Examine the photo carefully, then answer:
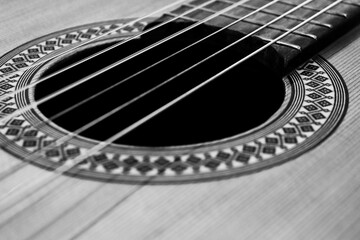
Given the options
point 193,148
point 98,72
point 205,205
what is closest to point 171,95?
point 98,72

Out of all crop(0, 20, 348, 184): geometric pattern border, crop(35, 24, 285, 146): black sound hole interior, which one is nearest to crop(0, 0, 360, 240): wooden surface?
crop(0, 20, 348, 184): geometric pattern border

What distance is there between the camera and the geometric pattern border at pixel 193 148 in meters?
0.73

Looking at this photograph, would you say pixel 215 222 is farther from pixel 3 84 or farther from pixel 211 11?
pixel 211 11

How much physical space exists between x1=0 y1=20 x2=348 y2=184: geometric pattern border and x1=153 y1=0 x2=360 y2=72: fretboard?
11 cm

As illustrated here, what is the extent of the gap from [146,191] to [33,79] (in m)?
0.36

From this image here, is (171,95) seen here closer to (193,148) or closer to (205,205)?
(193,148)

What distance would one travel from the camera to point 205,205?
2.22 ft

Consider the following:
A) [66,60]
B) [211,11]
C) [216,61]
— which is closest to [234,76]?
[216,61]

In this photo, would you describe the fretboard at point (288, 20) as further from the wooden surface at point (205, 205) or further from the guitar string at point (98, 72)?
the wooden surface at point (205, 205)

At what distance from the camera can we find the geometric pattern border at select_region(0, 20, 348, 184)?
2.39 ft

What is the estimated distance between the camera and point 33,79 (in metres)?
0.95

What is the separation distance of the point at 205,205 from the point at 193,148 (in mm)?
111

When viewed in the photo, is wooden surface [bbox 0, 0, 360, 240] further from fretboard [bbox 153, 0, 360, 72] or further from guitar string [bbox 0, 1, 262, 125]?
fretboard [bbox 153, 0, 360, 72]

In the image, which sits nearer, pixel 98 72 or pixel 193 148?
pixel 193 148
